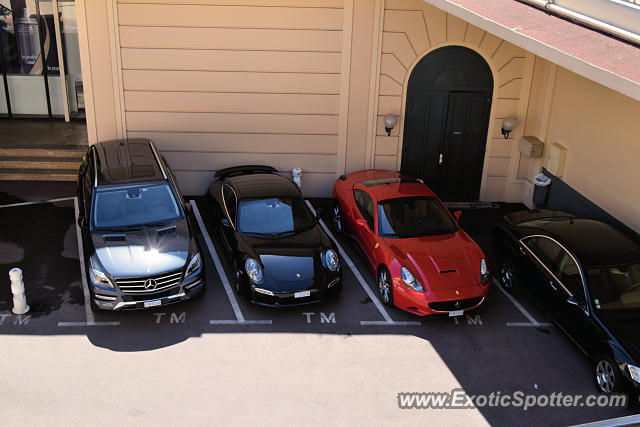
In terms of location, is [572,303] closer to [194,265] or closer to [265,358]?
[265,358]

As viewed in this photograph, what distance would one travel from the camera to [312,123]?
525 inches

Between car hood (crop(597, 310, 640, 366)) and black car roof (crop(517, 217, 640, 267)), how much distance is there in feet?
2.65

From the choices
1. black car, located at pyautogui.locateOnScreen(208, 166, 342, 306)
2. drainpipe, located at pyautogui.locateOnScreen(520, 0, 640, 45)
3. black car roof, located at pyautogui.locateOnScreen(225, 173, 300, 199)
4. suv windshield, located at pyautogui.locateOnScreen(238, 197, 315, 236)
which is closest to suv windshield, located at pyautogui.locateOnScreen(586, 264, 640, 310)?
drainpipe, located at pyautogui.locateOnScreen(520, 0, 640, 45)

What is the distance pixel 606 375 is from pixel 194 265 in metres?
6.02

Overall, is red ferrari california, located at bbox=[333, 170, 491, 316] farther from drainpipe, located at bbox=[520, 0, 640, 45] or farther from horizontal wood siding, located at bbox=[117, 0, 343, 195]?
drainpipe, located at bbox=[520, 0, 640, 45]

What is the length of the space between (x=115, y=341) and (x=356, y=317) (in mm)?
3615

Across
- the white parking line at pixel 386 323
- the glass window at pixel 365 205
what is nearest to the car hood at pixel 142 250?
the white parking line at pixel 386 323

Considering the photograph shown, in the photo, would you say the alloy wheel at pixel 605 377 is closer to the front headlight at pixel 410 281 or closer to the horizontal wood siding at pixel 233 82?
the front headlight at pixel 410 281

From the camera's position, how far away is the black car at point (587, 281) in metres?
7.94

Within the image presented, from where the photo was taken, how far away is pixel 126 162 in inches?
430

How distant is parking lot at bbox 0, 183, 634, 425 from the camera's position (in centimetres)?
766

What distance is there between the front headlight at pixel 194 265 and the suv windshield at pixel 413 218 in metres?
3.04

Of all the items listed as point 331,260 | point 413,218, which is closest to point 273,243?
point 331,260

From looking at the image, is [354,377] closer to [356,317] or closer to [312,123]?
[356,317]
